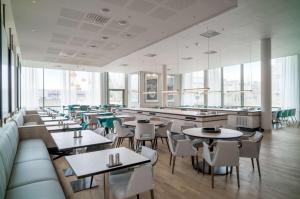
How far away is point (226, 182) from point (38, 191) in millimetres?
2943

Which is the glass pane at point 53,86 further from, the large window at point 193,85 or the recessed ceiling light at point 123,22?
the recessed ceiling light at point 123,22

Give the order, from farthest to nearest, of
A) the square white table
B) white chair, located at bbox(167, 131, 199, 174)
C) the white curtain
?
the white curtain, white chair, located at bbox(167, 131, 199, 174), the square white table

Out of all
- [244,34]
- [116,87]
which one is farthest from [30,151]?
[116,87]

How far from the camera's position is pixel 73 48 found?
24.0 ft

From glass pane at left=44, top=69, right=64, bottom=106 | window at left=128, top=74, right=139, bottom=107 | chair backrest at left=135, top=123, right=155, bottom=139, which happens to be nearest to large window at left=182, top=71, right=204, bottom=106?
window at left=128, top=74, right=139, bottom=107

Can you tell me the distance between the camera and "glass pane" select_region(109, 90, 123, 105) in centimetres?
1586

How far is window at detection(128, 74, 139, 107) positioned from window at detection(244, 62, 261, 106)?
8.22 meters

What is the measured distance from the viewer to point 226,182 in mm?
3260

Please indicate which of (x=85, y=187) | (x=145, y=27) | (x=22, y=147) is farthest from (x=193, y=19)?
(x=22, y=147)

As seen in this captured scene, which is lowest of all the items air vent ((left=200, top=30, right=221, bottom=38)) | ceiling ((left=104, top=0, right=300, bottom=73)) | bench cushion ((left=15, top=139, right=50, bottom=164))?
bench cushion ((left=15, top=139, right=50, bottom=164))

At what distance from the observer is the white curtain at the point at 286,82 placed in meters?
9.99

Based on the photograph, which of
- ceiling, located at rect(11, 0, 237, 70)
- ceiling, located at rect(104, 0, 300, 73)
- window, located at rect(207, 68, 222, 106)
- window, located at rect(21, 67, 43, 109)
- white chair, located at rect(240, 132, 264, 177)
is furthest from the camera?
window, located at rect(207, 68, 222, 106)

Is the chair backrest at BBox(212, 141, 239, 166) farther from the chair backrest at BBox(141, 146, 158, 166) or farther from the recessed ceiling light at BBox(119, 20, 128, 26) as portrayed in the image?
the recessed ceiling light at BBox(119, 20, 128, 26)

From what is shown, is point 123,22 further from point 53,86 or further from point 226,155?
point 53,86
